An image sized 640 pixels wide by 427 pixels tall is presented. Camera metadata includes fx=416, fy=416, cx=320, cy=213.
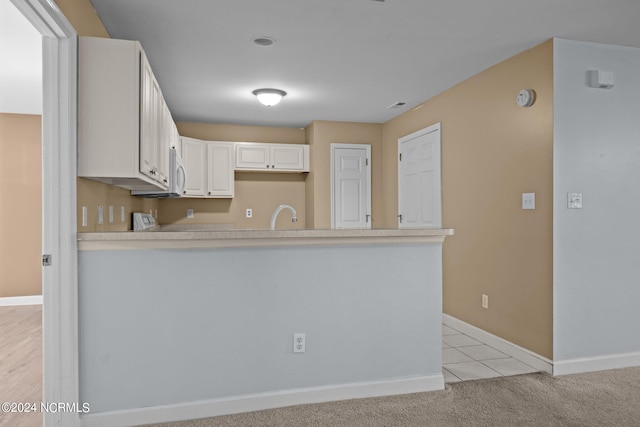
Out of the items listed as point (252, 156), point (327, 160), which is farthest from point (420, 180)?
point (252, 156)

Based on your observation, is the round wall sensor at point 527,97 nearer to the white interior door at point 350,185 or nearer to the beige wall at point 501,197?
the beige wall at point 501,197

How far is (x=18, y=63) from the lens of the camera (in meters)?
3.64

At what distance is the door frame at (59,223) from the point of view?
200 centimetres

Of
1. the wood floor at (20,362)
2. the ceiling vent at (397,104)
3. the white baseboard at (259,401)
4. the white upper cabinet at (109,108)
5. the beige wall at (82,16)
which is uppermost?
the ceiling vent at (397,104)

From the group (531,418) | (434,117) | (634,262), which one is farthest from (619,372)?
(434,117)

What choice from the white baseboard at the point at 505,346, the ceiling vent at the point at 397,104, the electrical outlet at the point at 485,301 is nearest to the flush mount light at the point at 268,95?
the ceiling vent at the point at 397,104

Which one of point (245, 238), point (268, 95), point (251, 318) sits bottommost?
point (251, 318)

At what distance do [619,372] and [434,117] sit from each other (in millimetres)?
2843

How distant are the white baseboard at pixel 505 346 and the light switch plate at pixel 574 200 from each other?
3.66ft

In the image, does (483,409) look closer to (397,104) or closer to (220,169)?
(397,104)

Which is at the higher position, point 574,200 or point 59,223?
point 574,200

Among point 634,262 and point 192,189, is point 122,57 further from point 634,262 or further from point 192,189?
point 634,262

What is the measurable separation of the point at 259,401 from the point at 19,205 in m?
4.77

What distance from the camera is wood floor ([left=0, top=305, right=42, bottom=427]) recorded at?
2.30 meters
